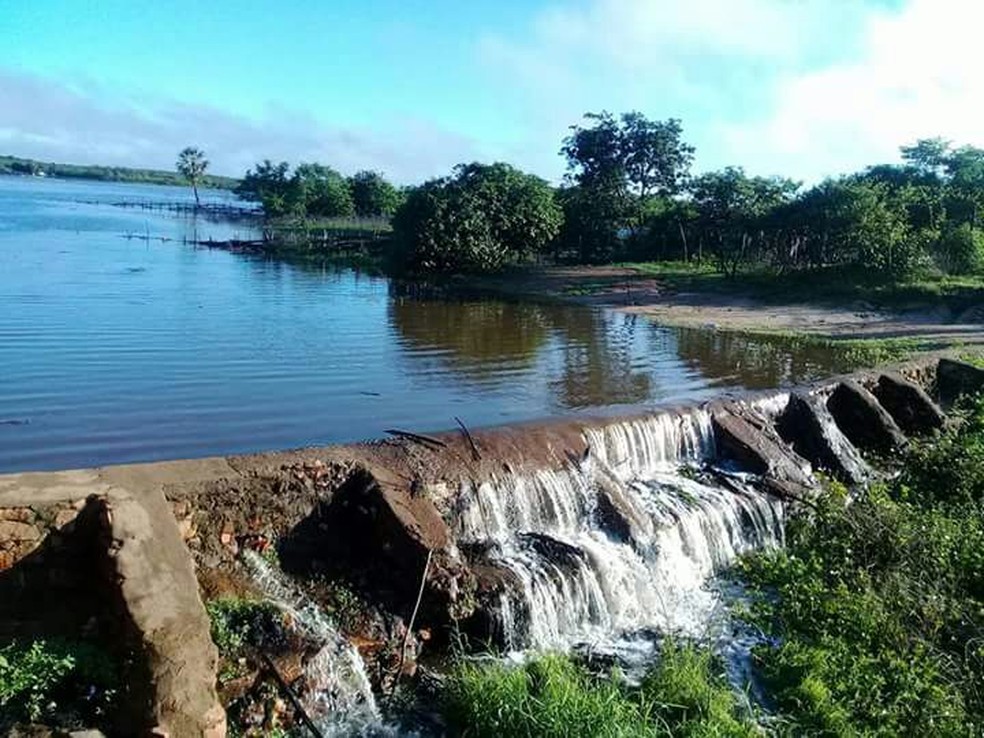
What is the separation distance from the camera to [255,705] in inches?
267

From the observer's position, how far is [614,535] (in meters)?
10.4

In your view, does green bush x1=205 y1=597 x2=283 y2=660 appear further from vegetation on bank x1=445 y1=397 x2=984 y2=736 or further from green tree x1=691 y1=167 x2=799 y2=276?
green tree x1=691 y1=167 x2=799 y2=276

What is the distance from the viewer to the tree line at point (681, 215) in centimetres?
3150

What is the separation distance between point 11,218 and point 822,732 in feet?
242

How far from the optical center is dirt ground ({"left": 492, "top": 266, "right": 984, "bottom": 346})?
2623 centimetres

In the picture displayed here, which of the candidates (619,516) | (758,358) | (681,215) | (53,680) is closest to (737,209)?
(681,215)

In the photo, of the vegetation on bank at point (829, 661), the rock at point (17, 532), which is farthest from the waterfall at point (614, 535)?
the rock at point (17, 532)

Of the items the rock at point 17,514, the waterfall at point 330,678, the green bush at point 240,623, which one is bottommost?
the waterfall at point 330,678

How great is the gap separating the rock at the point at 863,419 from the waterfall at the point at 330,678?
11244 millimetres

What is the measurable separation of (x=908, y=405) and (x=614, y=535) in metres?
8.91

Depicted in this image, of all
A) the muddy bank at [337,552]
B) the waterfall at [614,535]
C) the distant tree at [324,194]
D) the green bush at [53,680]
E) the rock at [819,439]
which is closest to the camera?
the green bush at [53,680]

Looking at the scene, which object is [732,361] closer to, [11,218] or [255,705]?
[255,705]

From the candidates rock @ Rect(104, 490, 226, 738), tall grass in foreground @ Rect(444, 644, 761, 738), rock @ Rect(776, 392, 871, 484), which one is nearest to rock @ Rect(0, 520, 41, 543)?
rock @ Rect(104, 490, 226, 738)

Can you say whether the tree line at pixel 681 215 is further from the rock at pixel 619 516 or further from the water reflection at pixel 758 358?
the rock at pixel 619 516
